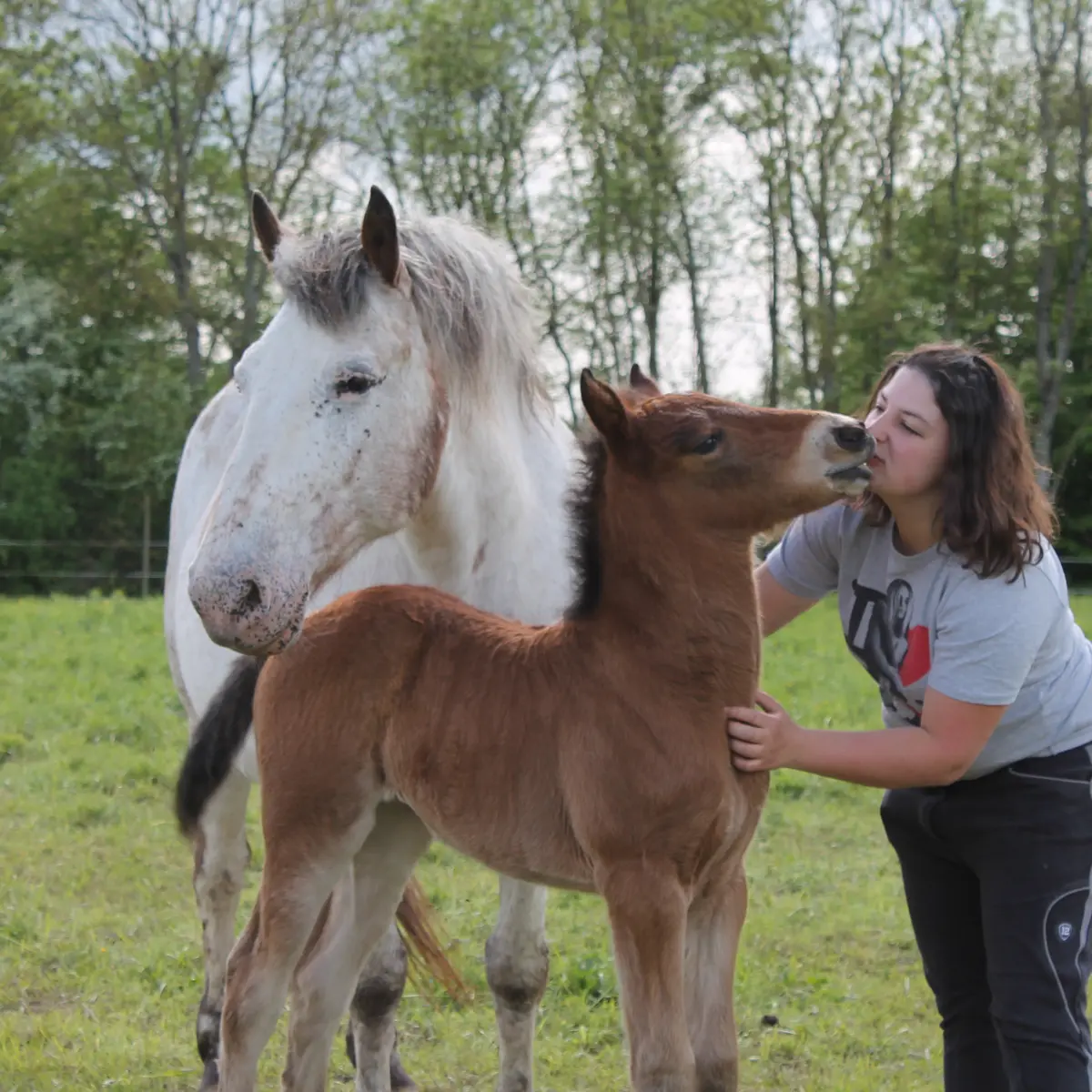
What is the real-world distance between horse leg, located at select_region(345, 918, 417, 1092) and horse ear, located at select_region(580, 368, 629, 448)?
1.63 m

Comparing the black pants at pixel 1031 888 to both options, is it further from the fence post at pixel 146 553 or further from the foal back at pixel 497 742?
the fence post at pixel 146 553

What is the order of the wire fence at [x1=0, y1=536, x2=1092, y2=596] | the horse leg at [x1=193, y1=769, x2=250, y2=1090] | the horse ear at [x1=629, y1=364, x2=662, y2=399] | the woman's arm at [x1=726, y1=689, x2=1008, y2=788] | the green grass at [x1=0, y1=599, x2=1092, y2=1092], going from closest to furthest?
the woman's arm at [x1=726, y1=689, x2=1008, y2=788]
the horse ear at [x1=629, y1=364, x2=662, y2=399]
the green grass at [x1=0, y1=599, x2=1092, y2=1092]
the horse leg at [x1=193, y1=769, x2=250, y2=1090]
the wire fence at [x1=0, y1=536, x2=1092, y2=596]

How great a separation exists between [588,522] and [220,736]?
1.14m

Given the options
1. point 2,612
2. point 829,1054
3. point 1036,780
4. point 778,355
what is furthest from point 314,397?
point 778,355

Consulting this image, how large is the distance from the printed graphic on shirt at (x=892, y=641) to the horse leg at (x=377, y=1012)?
1.42 meters

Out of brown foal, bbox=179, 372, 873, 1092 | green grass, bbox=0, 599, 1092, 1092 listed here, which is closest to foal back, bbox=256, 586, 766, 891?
brown foal, bbox=179, 372, 873, 1092

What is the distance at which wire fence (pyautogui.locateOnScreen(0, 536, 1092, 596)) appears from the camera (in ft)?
62.1

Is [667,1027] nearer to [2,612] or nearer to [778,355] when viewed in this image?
[2,612]

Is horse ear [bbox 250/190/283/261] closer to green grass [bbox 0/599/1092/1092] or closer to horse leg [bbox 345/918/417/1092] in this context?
horse leg [bbox 345/918/417/1092]

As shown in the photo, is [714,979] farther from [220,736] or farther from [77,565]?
[77,565]

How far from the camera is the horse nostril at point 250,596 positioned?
2.21 meters

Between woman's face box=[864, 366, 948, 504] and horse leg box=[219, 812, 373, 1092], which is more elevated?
woman's face box=[864, 366, 948, 504]

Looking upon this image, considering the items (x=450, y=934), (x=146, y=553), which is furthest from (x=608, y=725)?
(x=146, y=553)

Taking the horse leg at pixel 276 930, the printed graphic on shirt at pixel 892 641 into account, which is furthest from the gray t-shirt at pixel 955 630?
the horse leg at pixel 276 930
